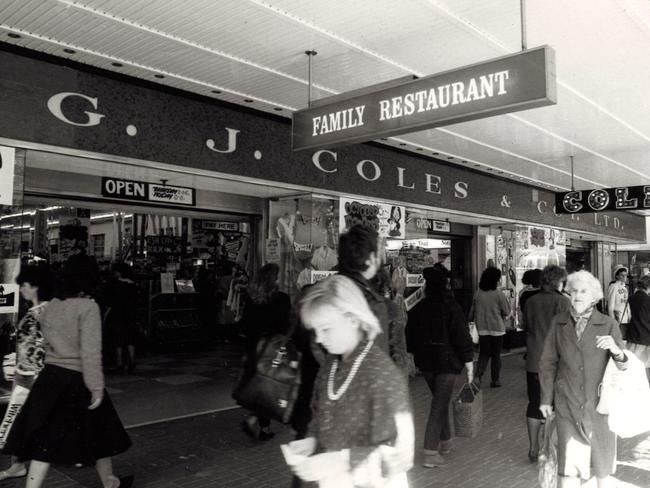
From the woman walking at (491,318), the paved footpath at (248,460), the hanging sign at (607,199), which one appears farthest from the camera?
Result: the hanging sign at (607,199)

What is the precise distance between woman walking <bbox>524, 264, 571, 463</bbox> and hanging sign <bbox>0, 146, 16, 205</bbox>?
15.8 feet

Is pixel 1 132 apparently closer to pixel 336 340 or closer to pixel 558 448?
pixel 336 340

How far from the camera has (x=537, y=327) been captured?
16.7ft

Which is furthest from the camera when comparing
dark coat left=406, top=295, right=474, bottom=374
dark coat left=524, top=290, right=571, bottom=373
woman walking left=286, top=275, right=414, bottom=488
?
dark coat left=524, top=290, right=571, bottom=373

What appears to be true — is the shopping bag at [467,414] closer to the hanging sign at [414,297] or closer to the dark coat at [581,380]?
the dark coat at [581,380]

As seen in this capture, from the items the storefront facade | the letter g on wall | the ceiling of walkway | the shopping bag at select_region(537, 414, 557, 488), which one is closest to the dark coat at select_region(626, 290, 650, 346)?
the ceiling of walkway

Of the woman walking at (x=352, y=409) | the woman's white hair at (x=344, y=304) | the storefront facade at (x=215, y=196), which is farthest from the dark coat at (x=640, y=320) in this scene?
the woman's white hair at (x=344, y=304)

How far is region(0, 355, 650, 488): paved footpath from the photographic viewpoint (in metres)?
4.32

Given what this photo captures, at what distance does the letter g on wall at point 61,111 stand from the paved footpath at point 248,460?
9.92ft

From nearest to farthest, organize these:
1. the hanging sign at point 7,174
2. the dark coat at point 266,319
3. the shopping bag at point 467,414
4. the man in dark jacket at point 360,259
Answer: the man in dark jacket at point 360,259 → the shopping bag at point 467,414 → the dark coat at point 266,319 → the hanging sign at point 7,174

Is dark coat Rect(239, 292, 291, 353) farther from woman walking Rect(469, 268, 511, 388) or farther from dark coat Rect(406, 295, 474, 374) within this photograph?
woman walking Rect(469, 268, 511, 388)

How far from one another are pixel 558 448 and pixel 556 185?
A: 9804 millimetres

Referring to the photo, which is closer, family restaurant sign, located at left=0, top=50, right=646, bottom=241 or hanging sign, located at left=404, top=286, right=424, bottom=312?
family restaurant sign, located at left=0, top=50, right=646, bottom=241

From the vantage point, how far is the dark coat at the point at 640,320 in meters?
7.34
